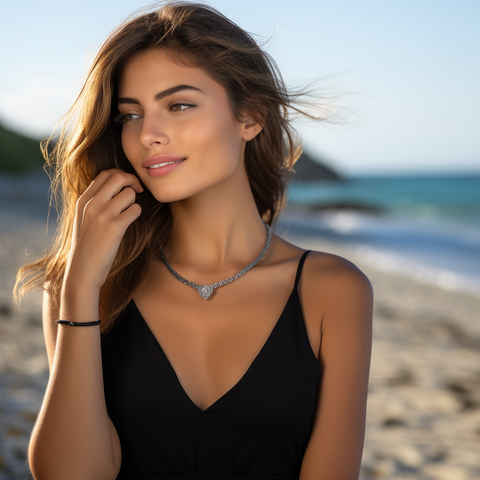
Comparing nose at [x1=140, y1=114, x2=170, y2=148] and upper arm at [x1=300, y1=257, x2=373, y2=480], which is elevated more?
nose at [x1=140, y1=114, x2=170, y2=148]

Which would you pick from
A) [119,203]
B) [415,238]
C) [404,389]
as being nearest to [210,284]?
[119,203]

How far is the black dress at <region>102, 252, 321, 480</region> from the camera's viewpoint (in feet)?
5.95

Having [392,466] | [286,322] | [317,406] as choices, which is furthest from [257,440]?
[392,466]

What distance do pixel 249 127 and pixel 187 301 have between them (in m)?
0.75

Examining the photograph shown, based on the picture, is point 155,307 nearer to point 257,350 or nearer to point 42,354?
point 257,350

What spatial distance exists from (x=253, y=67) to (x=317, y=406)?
1311mm

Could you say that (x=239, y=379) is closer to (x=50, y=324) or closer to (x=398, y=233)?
(x=50, y=324)

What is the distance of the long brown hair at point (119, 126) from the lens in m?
2.04

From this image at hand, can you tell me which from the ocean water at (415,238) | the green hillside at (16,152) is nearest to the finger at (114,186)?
the ocean water at (415,238)

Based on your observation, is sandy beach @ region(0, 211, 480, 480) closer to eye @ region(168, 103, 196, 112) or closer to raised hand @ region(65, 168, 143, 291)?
raised hand @ region(65, 168, 143, 291)

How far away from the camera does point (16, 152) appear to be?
31.7 meters

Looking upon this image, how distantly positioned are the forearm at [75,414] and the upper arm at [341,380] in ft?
2.24

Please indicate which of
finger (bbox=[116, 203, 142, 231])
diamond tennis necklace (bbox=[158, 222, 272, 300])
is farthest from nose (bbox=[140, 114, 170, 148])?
diamond tennis necklace (bbox=[158, 222, 272, 300])

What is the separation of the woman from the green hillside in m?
28.3
